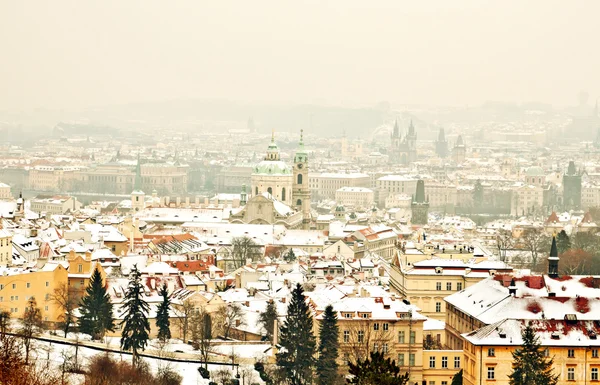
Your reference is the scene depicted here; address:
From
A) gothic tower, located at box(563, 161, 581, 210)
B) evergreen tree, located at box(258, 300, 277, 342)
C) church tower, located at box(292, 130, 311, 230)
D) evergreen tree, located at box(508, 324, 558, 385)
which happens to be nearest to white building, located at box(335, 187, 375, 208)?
gothic tower, located at box(563, 161, 581, 210)

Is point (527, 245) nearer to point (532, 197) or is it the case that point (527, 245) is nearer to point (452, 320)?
point (452, 320)

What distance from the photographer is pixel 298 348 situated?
32250 millimetres

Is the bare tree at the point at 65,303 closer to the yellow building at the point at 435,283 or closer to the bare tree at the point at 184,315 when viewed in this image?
the bare tree at the point at 184,315

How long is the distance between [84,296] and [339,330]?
28.4ft

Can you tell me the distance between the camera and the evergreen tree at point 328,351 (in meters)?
31.2

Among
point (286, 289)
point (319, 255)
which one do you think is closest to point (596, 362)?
point (286, 289)

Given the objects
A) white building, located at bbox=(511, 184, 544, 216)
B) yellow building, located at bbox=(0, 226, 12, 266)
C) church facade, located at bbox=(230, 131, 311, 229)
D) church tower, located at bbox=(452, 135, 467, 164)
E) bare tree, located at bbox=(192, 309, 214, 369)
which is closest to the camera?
bare tree, located at bbox=(192, 309, 214, 369)

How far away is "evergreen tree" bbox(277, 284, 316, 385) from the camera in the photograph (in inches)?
1257

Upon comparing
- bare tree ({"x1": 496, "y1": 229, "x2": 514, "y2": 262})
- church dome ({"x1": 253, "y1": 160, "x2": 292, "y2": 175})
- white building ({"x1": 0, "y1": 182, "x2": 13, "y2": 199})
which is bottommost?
bare tree ({"x1": 496, "y1": 229, "x2": 514, "y2": 262})

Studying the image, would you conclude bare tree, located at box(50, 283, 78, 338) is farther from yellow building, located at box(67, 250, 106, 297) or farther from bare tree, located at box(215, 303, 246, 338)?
bare tree, located at box(215, 303, 246, 338)

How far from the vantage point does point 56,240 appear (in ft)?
165

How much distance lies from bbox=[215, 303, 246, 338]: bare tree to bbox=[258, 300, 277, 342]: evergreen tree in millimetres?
517

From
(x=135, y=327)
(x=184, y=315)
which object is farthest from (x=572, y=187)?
(x=135, y=327)

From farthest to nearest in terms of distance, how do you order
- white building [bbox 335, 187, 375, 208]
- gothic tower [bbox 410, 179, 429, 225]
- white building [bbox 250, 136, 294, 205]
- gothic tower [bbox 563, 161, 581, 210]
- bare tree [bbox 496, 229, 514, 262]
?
1. white building [bbox 335, 187, 375, 208]
2. gothic tower [bbox 563, 161, 581, 210]
3. gothic tower [bbox 410, 179, 429, 225]
4. white building [bbox 250, 136, 294, 205]
5. bare tree [bbox 496, 229, 514, 262]
